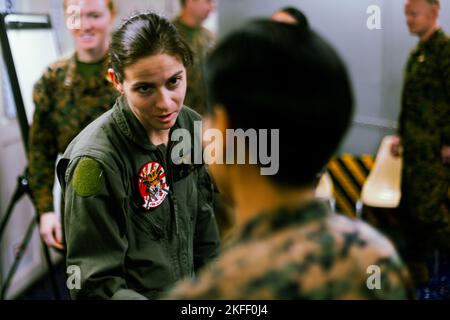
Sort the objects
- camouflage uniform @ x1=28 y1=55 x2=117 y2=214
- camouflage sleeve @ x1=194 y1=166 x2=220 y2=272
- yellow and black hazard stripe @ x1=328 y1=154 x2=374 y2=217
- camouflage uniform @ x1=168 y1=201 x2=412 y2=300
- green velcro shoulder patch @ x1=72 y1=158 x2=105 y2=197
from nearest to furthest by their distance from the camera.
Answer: camouflage uniform @ x1=168 y1=201 x2=412 y2=300, green velcro shoulder patch @ x1=72 y1=158 x2=105 y2=197, camouflage sleeve @ x1=194 y1=166 x2=220 y2=272, camouflage uniform @ x1=28 y1=55 x2=117 y2=214, yellow and black hazard stripe @ x1=328 y1=154 x2=374 y2=217

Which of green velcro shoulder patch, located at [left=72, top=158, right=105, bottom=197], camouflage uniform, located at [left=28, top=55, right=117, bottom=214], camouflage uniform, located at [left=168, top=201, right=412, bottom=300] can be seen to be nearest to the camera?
camouflage uniform, located at [left=168, top=201, right=412, bottom=300]

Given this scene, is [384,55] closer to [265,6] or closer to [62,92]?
[265,6]

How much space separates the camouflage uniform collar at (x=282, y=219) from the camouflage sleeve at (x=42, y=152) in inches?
38.9

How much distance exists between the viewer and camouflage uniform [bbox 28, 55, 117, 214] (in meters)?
1.38

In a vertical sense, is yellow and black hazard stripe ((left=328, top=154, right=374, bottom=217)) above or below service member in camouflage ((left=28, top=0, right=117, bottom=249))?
below

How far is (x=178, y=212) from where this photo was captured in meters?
1.16

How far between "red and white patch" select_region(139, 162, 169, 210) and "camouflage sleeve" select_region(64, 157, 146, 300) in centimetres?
7

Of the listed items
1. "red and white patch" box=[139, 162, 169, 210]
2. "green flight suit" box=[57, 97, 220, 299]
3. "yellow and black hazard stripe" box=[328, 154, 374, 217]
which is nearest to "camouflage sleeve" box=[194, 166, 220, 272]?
"green flight suit" box=[57, 97, 220, 299]

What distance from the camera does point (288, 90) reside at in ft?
2.17

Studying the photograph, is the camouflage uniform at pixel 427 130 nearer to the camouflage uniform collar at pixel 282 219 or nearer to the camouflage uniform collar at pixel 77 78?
the camouflage uniform collar at pixel 77 78

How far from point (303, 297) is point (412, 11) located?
3.77ft

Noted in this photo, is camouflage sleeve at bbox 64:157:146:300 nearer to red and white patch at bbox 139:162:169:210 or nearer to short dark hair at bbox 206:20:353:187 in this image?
red and white patch at bbox 139:162:169:210

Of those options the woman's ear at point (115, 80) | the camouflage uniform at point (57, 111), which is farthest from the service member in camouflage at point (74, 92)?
the woman's ear at point (115, 80)

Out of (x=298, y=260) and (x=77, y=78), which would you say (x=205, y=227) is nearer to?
(x=77, y=78)
